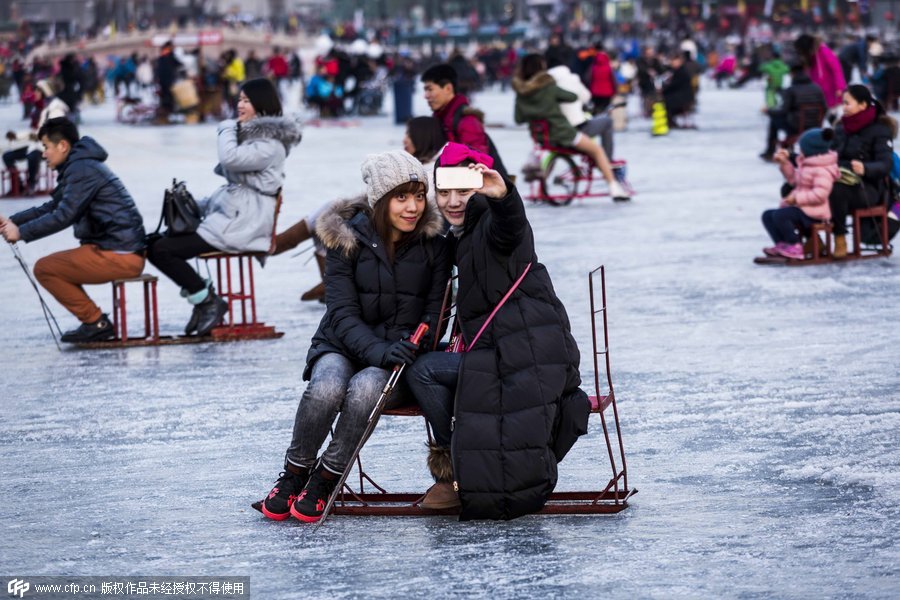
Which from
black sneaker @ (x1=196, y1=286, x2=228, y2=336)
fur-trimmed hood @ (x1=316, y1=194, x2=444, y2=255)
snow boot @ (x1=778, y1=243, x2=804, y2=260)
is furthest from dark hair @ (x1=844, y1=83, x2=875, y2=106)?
fur-trimmed hood @ (x1=316, y1=194, x2=444, y2=255)

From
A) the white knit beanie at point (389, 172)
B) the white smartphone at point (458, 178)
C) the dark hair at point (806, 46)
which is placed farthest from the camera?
the dark hair at point (806, 46)

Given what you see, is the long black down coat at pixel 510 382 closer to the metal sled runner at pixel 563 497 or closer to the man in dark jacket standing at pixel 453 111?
the metal sled runner at pixel 563 497

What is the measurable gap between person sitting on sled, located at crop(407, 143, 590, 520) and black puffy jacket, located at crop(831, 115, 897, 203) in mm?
6063

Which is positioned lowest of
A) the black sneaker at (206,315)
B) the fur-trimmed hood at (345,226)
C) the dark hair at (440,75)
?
the black sneaker at (206,315)

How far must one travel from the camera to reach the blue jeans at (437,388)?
16.7 ft

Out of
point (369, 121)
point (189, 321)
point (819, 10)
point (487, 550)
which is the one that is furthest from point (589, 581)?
point (819, 10)

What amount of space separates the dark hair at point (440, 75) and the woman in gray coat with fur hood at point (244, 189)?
1110mm

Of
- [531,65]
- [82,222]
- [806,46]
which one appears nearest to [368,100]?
[806,46]

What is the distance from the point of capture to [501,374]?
495cm

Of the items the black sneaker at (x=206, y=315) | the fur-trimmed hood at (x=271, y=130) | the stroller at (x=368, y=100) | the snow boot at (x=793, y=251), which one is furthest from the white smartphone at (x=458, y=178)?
the stroller at (x=368, y=100)

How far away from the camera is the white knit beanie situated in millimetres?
5324

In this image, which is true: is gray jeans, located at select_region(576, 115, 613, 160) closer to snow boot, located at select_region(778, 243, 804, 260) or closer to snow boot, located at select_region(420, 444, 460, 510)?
snow boot, located at select_region(778, 243, 804, 260)

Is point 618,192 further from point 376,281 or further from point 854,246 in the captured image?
point 376,281

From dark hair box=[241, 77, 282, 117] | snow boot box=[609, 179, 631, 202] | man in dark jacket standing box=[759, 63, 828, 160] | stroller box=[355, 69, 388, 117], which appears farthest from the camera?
stroller box=[355, 69, 388, 117]
